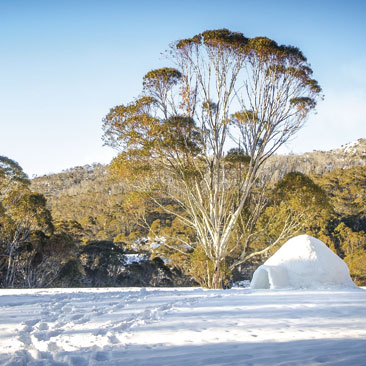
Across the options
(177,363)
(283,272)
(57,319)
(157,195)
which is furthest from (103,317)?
(157,195)

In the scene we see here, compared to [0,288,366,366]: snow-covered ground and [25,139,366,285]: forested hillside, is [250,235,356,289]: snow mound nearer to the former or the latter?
[25,139,366,285]: forested hillside

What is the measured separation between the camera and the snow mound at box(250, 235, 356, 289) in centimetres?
912

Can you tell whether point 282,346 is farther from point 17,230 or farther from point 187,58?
point 17,230

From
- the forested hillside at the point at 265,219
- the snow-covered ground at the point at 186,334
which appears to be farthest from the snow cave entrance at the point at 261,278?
the snow-covered ground at the point at 186,334

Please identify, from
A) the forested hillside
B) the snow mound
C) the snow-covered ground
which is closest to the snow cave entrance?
the snow mound

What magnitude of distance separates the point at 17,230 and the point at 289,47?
15.8 meters

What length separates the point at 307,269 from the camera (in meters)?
9.27

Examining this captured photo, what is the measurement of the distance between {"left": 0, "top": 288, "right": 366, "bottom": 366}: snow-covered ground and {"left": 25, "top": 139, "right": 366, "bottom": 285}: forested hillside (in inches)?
316

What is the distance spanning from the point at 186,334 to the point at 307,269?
7.05m

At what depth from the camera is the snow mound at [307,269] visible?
29.9ft

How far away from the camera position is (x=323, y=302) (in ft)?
17.9

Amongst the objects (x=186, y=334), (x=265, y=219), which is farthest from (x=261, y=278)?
(x=186, y=334)

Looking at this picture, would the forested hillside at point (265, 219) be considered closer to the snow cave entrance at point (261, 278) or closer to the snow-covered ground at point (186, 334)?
the snow cave entrance at point (261, 278)

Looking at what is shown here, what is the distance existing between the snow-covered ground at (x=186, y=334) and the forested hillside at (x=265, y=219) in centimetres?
802
